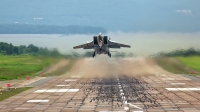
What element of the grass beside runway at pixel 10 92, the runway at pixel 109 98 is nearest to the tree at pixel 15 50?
the runway at pixel 109 98

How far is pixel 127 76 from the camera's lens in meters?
61.8

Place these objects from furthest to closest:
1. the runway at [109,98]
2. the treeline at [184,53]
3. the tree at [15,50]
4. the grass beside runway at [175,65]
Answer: the tree at [15,50]
the treeline at [184,53]
the grass beside runway at [175,65]
the runway at [109,98]

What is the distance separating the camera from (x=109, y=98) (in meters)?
36.8

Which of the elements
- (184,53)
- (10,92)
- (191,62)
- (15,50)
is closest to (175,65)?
(184,53)

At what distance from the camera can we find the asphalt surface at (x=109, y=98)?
31.1 meters

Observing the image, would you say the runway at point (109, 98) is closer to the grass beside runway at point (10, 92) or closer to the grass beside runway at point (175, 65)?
the grass beside runway at point (10, 92)

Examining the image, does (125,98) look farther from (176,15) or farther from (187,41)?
(176,15)

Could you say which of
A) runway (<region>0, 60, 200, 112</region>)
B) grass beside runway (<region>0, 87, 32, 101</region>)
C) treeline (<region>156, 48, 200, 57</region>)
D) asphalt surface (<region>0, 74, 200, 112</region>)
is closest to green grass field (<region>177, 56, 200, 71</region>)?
treeline (<region>156, 48, 200, 57</region>)

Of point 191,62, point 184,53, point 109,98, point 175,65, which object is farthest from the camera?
point 191,62

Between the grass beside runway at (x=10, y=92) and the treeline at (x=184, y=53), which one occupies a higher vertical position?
the treeline at (x=184, y=53)

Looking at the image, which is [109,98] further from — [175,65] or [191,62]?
[191,62]

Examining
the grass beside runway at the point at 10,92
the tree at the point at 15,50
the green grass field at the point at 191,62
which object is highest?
the tree at the point at 15,50

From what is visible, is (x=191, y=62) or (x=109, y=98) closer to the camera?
(x=109, y=98)

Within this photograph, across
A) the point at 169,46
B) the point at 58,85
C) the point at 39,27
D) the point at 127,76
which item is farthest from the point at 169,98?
the point at 39,27
